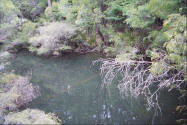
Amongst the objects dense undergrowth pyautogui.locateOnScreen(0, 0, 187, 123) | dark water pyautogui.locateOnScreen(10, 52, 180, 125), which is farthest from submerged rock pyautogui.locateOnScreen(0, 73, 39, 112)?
dense undergrowth pyautogui.locateOnScreen(0, 0, 187, 123)

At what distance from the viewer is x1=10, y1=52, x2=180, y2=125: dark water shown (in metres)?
5.70

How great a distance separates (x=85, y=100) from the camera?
6977mm

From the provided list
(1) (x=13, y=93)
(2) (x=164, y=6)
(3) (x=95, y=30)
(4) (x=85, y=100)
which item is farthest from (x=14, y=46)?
(2) (x=164, y=6)

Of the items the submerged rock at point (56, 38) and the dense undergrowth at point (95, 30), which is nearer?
the dense undergrowth at point (95, 30)

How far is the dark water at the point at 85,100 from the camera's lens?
570cm

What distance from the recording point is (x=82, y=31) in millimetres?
13852

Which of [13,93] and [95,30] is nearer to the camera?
[13,93]

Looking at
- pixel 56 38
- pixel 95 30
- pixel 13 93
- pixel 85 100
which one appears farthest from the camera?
pixel 95 30

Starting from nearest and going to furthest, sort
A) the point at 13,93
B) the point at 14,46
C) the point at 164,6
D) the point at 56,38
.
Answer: the point at 13,93
the point at 164,6
the point at 56,38
the point at 14,46

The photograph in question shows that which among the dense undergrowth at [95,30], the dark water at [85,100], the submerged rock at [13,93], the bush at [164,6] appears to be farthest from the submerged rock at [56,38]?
the bush at [164,6]

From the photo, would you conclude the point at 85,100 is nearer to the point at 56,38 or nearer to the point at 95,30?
the point at 56,38

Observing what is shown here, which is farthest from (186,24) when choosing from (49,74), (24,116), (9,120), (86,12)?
(86,12)

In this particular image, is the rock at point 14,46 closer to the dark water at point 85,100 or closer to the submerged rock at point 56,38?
the submerged rock at point 56,38

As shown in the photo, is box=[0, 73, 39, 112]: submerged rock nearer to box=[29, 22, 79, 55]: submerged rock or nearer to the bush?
→ box=[29, 22, 79, 55]: submerged rock
